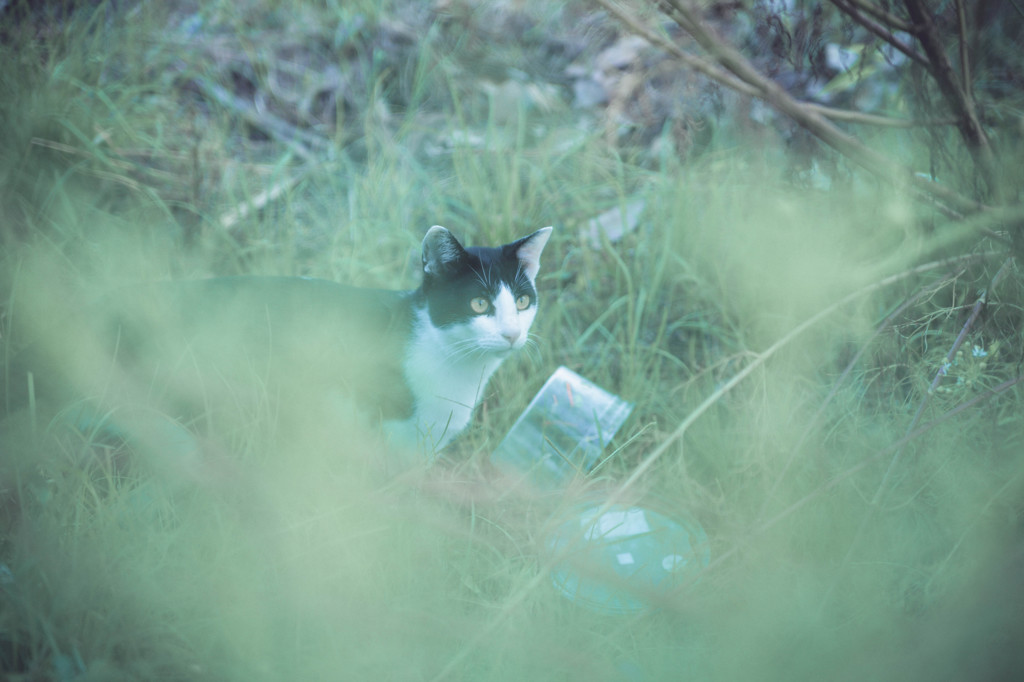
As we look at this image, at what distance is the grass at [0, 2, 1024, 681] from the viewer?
0.81 metres

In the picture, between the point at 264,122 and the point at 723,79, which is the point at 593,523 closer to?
the point at 723,79

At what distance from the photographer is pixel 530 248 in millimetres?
1223

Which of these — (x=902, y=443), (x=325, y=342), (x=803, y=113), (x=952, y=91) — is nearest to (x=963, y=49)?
(x=952, y=91)

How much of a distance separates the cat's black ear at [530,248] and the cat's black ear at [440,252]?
0.11 meters

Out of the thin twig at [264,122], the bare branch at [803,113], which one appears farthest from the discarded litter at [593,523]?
the thin twig at [264,122]

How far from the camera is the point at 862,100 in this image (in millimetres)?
1859

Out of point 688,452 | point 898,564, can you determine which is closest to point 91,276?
point 688,452

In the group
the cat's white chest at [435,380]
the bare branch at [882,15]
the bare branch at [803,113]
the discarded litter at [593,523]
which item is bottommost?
the discarded litter at [593,523]

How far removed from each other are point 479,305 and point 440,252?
0.40 ft

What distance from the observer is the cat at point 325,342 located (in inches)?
43.0

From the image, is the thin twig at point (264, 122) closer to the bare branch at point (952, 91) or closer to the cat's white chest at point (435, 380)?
the cat's white chest at point (435, 380)

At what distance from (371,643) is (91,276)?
1075 millimetres

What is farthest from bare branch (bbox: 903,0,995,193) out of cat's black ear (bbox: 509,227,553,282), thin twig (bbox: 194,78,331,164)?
thin twig (bbox: 194,78,331,164)

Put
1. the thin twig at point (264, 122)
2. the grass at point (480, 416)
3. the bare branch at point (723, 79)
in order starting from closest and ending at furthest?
the grass at point (480, 416) < the bare branch at point (723, 79) < the thin twig at point (264, 122)
